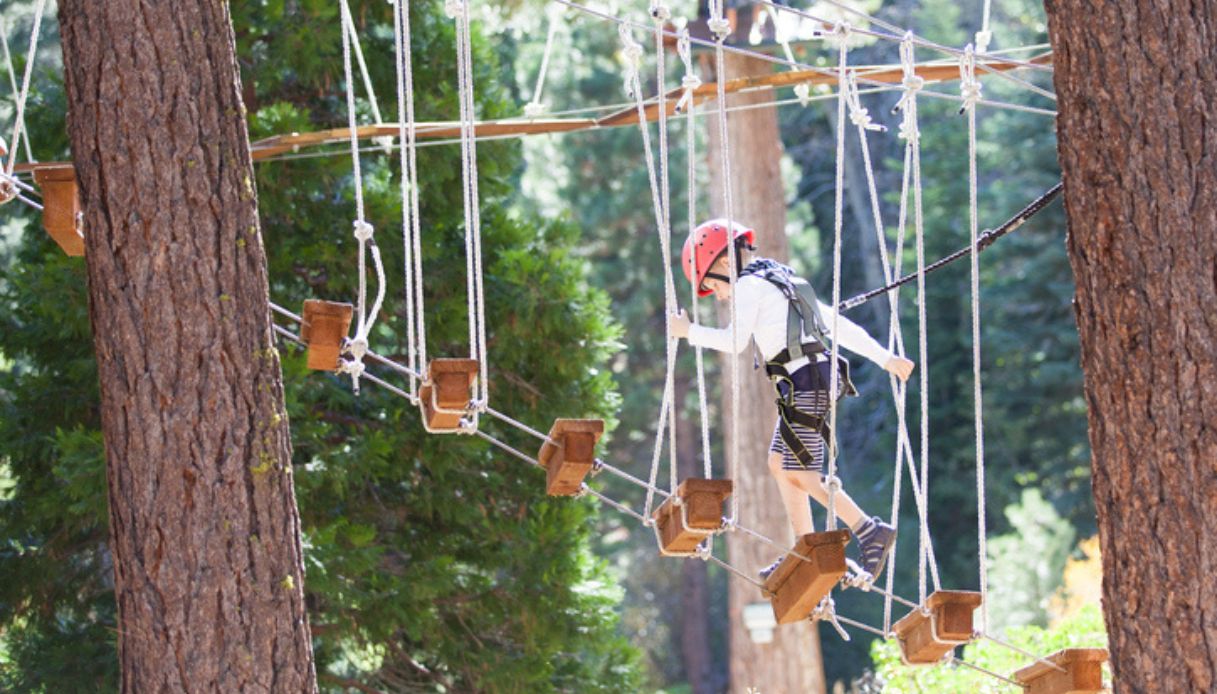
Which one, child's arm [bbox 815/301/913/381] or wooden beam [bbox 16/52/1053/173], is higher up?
wooden beam [bbox 16/52/1053/173]

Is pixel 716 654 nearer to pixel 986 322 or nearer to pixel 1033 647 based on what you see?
pixel 986 322

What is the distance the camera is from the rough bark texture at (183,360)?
3518mm

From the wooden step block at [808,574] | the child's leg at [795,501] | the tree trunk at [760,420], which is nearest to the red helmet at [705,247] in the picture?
the child's leg at [795,501]

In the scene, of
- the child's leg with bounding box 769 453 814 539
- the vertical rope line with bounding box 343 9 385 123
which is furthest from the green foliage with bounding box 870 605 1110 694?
the vertical rope line with bounding box 343 9 385 123

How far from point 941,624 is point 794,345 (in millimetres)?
810

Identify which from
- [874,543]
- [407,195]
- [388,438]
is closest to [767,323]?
[874,543]

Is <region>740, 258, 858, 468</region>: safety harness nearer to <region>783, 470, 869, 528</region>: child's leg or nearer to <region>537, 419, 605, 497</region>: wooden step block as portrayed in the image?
<region>783, 470, 869, 528</region>: child's leg

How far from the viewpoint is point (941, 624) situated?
13.2 feet

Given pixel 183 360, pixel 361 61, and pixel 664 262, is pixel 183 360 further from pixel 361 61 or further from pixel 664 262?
pixel 361 61

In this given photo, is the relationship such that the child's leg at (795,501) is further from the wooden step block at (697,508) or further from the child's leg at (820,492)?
the wooden step block at (697,508)

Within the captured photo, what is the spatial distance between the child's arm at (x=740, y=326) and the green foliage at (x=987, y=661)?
8.17ft

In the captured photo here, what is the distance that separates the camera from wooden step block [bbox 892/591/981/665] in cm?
402

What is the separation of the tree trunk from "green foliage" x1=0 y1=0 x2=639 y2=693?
256cm

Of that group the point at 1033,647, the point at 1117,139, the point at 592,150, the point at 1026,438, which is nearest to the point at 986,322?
the point at 1026,438
